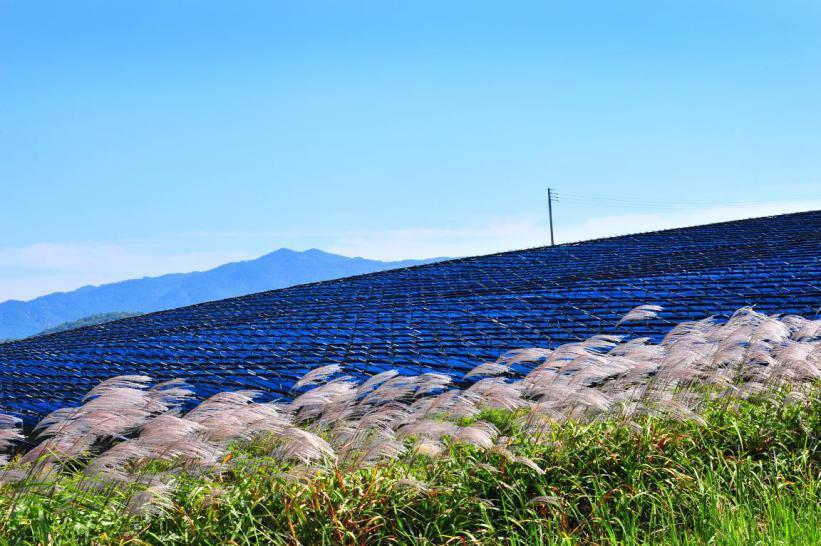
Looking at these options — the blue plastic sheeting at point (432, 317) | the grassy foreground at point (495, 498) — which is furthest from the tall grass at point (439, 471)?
the blue plastic sheeting at point (432, 317)

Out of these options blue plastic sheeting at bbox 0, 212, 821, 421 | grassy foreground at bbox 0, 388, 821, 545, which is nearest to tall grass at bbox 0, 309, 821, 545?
grassy foreground at bbox 0, 388, 821, 545

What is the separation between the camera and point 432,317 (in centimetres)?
1836

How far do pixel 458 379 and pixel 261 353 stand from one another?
→ 6.46 m

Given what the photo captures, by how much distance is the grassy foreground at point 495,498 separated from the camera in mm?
4984

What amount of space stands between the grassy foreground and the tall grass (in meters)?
0.02

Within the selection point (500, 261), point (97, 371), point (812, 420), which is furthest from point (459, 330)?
point (500, 261)

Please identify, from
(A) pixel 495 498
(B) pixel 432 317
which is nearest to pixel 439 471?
(A) pixel 495 498

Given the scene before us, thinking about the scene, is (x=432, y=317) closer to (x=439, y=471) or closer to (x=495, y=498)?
→ (x=439, y=471)

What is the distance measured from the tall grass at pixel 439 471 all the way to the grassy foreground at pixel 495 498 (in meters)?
0.02

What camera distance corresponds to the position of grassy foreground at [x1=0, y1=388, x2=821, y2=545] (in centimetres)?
498

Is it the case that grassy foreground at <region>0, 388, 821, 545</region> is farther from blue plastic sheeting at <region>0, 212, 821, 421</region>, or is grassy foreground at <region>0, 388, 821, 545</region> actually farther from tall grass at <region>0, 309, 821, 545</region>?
blue plastic sheeting at <region>0, 212, 821, 421</region>

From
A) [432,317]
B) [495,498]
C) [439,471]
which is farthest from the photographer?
[432,317]

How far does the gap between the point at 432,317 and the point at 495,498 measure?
41.9 feet

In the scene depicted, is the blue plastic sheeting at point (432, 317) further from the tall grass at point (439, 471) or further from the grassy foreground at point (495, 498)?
the grassy foreground at point (495, 498)
